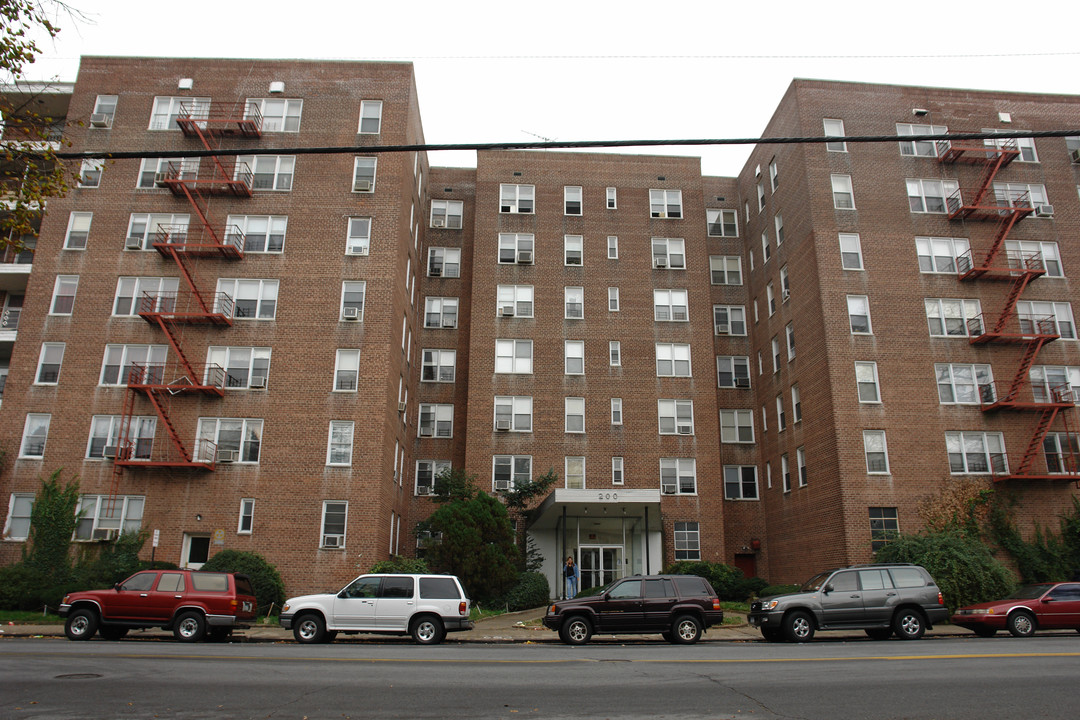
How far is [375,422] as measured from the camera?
30.2 m

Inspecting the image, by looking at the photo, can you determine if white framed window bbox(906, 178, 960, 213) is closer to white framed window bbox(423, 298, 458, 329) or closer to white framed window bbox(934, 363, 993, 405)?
white framed window bbox(934, 363, 993, 405)

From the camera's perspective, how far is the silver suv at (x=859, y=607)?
18.9 metres

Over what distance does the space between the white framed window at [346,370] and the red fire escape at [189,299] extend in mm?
4499

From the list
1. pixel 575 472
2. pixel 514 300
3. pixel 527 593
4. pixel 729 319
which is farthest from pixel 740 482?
pixel 527 593

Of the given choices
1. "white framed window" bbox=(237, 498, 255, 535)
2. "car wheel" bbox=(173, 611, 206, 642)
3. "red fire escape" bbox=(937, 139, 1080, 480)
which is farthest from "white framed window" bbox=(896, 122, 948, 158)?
"car wheel" bbox=(173, 611, 206, 642)

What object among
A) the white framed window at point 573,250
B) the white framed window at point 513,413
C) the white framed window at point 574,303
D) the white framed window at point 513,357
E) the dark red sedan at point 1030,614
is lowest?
the dark red sedan at point 1030,614

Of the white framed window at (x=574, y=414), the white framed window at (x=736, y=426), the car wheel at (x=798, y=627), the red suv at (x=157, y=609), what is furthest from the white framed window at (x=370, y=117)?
the car wheel at (x=798, y=627)

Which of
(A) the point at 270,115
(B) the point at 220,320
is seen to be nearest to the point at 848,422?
(B) the point at 220,320

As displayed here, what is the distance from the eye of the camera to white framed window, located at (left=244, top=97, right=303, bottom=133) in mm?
34156

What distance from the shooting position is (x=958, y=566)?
82.3ft

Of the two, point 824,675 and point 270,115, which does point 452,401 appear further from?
point 824,675

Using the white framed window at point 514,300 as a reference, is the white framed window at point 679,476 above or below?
below

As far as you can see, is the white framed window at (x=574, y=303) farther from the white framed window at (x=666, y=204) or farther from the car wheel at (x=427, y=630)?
the car wheel at (x=427, y=630)

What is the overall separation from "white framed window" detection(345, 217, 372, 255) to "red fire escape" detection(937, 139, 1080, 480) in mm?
26024
